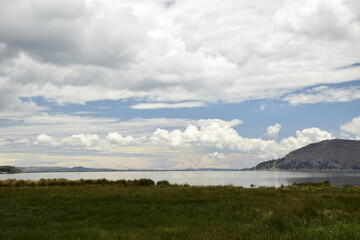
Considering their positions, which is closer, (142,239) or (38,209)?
(142,239)

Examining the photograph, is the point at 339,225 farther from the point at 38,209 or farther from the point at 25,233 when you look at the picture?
the point at 38,209

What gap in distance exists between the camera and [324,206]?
1922 cm

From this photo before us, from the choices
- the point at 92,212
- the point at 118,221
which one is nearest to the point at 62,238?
the point at 118,221

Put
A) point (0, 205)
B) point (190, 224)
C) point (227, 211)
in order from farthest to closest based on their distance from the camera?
point (0, 205), point (227, 211), point (190, 224)

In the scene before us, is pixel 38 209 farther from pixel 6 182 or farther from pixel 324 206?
pixel 6 182

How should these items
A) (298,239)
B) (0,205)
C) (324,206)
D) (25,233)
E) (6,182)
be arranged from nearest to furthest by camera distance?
(298,239) < (25,233) < (324,206) < (0,205) < (6,182)

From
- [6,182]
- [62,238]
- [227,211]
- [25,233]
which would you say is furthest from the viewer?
[6,182]

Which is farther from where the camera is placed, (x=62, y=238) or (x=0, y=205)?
(x=0, y=205)

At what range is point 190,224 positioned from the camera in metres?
14.5

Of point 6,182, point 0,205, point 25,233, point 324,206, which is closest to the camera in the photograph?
point 25,233

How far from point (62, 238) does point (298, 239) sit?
8.16 meters

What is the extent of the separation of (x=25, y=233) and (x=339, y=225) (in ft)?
41.3

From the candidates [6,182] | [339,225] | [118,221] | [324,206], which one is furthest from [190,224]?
[6,182]

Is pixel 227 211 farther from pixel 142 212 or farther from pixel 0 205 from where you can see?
pixel 0 205
